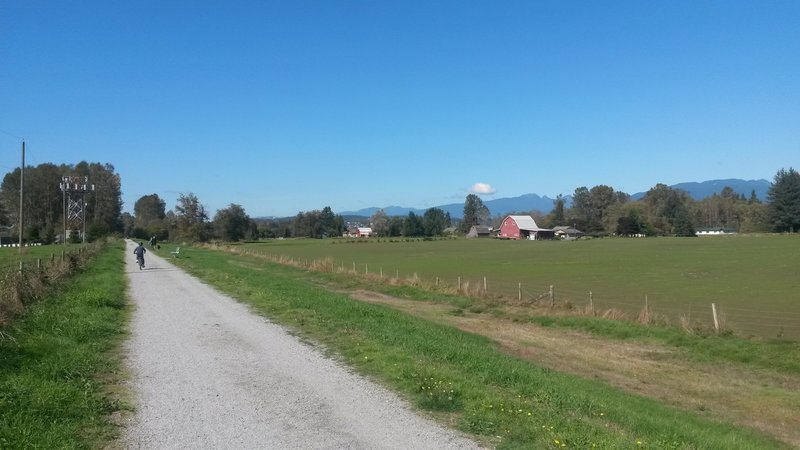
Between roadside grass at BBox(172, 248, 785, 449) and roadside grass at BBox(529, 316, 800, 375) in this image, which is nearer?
roadside grass at BBox(172, 248, 785, 449)

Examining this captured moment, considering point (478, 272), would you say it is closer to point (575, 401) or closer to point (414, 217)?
point (575, 401)

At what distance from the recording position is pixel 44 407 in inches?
261

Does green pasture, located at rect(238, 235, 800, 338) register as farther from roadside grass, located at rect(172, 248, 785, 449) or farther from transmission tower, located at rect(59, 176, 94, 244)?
transmission tower, located at rect(59, 176, 94, 244)

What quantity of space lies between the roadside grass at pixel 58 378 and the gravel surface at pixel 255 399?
41 cm

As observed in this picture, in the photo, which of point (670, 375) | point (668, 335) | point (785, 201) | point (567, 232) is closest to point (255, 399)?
point (670, 375)

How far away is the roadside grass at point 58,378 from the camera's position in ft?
19.6

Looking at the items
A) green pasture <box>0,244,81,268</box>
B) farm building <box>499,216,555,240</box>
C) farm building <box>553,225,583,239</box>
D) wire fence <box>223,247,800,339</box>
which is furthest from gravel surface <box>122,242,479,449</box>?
Result: farm building <box>499,216,555,240</box>

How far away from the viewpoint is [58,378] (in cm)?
811

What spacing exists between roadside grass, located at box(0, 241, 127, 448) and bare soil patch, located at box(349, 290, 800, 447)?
9.55 m

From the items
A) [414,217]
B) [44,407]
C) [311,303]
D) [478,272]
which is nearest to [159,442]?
[44,407]

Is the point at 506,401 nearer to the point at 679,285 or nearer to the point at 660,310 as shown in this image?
the point at 660,310

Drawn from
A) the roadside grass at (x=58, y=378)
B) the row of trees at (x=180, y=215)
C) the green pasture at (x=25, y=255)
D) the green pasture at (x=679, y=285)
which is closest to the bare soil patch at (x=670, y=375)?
the green pasture at (x=679, y=285)

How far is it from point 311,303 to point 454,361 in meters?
8.94

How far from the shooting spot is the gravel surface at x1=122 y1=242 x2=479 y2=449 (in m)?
6.16
